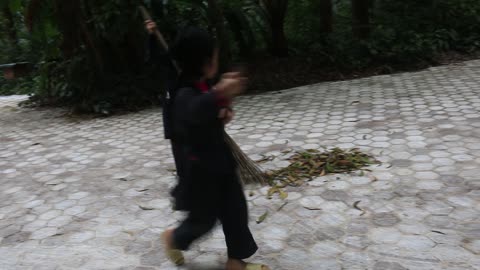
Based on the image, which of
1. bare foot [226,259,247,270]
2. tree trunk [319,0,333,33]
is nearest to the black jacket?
bare foot [226,259,247,270]

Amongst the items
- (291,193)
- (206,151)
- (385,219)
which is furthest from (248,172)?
(206,151)

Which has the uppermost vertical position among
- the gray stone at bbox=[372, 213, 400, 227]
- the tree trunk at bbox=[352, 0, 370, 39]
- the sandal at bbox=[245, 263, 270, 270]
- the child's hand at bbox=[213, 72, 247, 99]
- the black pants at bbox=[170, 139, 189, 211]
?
the tree trunk at bbox=[352, 0, 370, 39]

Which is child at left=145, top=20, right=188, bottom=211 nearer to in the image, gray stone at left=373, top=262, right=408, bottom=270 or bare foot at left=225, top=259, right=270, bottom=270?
bare foot at left=225, top=259, right=270, bottom=270

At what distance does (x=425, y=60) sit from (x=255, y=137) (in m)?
4.64

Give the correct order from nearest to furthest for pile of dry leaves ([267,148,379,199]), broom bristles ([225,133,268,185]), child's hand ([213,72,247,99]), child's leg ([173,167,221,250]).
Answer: child's hand ([213,72,247,99]), child's leg ([173,167,221,250]), broom bristles ([225,133,268,185]), pile of dry leaves ([267,148,379,199])

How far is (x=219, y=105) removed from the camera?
5.81 ft

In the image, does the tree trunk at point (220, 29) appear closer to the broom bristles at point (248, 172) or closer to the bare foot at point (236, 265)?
the broom bristles at point (248, 172)

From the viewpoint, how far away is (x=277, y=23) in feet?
27.1

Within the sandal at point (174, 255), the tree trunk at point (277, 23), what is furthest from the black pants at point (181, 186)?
the tree trunk at point (277, 23)

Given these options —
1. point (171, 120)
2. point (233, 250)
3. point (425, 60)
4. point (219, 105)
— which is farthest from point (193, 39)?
point (425, 60)

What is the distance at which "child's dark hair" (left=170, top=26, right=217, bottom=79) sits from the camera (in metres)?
1.87

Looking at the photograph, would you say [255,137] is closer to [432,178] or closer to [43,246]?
[432,178]

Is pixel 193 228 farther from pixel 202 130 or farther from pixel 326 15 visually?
pixel 326 15

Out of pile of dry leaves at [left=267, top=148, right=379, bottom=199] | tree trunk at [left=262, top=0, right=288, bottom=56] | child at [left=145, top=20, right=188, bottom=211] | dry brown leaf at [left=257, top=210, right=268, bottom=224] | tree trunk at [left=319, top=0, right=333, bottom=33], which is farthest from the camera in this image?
tree trunk at [left=319, top=0, right=333, bottom=33]
